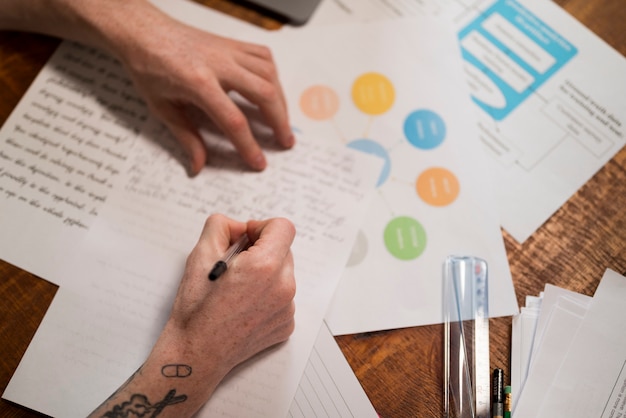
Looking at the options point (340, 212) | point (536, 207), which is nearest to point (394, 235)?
point (340, 212)

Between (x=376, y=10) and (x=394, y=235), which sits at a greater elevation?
(x=376, y=10)

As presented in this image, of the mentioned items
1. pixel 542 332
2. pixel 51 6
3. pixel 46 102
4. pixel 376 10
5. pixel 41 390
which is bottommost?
pixel 41 390

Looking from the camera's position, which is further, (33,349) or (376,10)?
(376,10)

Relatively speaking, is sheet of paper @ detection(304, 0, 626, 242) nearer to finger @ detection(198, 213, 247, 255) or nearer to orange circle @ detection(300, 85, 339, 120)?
orange circle @ detection(300, 85, 339, 120)

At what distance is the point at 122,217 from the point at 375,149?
376 millimetres

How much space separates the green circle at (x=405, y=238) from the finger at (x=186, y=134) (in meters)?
0.29

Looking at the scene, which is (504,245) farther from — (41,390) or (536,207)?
(41,390)

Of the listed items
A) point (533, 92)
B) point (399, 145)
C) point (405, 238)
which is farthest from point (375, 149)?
A: point (533, 92)

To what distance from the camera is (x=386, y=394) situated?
703mm

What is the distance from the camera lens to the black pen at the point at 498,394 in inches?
26.6

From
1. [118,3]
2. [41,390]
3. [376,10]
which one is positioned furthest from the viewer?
[376,10]

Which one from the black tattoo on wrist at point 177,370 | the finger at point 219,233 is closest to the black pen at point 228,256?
the finger at point 219,233

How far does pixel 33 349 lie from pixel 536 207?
705mm

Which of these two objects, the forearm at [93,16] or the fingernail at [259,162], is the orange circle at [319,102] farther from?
the forearm at [93,16]
